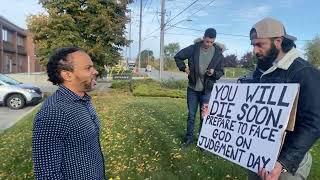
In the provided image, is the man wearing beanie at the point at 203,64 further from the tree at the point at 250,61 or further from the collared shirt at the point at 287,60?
the collared shirt at the point at 287,60

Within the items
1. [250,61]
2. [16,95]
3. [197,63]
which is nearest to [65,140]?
[197,63]

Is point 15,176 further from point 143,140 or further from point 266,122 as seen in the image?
point 266,122

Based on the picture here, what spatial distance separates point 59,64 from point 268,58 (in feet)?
4.99

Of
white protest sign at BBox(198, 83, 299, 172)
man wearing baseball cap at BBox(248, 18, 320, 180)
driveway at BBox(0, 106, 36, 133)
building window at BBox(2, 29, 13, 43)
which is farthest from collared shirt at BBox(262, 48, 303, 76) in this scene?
building window at BBox(2, 29, 13, 43)

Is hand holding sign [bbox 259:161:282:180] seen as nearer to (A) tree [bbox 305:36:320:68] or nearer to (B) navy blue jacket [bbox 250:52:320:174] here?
(B) navy blue jacket [bbox 250:52:320:174]

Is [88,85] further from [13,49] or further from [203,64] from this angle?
[13,49]

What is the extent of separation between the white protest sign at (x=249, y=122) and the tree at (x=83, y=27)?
73.3ft

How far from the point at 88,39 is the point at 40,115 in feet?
81.6

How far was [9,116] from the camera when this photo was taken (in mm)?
17781

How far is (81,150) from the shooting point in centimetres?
309

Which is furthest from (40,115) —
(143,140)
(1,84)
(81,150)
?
(1,84)

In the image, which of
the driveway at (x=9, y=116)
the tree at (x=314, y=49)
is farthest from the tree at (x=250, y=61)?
the tree at (x=314, y=49)

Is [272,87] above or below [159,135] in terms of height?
above

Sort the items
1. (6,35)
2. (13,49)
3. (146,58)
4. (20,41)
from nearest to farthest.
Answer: (6,35) → (13,49) → (20,41) → (146,58)
